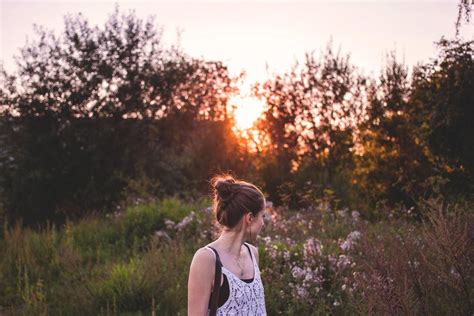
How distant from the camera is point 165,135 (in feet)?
52.5

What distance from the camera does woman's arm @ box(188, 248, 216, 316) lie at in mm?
3256

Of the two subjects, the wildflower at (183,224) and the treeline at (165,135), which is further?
the treeline at (165,135)

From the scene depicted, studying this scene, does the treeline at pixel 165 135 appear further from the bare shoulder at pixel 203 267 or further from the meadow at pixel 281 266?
the bare shoulder at pixel 203 267

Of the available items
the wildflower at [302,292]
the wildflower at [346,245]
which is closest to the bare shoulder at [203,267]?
the wildflower at [302,292]

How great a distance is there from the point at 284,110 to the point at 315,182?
379 cm

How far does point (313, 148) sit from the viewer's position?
15359 millimetres

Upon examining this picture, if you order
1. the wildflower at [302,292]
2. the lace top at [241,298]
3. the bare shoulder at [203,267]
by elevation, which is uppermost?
the bare shoulder at [203,267]

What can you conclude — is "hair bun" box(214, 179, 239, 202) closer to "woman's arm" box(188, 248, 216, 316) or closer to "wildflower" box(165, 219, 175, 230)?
"woman's arm" box(188, 248, 216, 316)

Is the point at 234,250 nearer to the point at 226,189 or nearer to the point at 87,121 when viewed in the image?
the point at 226,189

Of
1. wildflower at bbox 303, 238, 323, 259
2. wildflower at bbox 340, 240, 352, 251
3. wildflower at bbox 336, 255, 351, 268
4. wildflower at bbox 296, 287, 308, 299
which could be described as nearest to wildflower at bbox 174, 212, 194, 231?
wildflower at bbox 303, 238, 323, 259

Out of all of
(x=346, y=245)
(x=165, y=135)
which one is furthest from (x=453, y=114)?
(x=165, y=135)

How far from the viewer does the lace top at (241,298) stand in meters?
3.41

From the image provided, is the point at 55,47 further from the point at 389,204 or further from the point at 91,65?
the point at 389,204

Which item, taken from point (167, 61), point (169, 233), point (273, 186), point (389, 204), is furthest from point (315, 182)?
point (167, 61)
